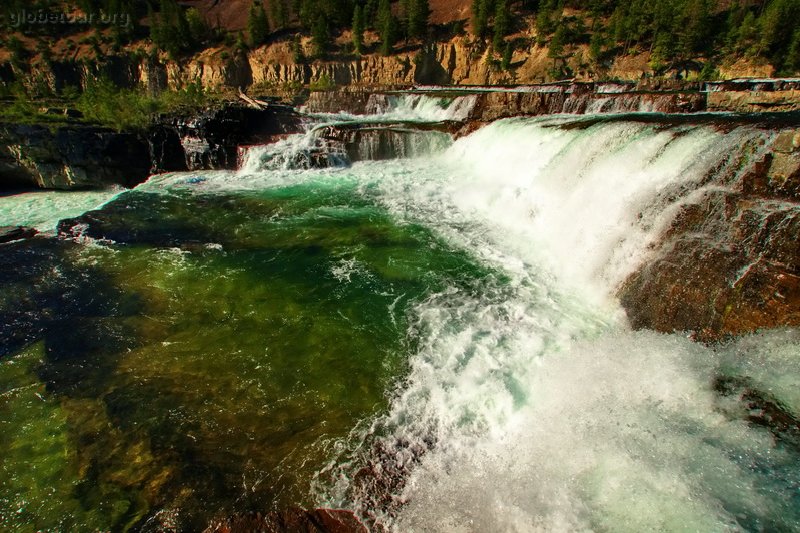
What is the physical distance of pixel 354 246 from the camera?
9078mm

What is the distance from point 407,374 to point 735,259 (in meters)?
4.77

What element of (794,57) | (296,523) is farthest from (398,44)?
(296,523)

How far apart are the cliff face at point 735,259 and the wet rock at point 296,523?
5.07 metres

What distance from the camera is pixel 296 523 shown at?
326 centimetres

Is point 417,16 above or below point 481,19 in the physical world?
above

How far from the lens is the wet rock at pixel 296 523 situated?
3.21 meters

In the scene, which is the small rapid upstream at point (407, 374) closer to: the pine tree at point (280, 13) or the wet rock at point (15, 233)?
the wet rock at point (15, 233)

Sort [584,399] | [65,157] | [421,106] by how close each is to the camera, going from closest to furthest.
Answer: [584,399] < [65,157] < [421,106]

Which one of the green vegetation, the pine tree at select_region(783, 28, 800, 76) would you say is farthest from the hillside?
the green vegetation

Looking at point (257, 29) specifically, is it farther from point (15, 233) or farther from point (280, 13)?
point (15, 233)

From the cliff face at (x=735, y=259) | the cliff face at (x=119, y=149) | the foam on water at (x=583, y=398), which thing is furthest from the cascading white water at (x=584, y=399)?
the cliff face at (x=119, y=149)

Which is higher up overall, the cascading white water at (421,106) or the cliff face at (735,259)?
the cascading white water at (421,106)

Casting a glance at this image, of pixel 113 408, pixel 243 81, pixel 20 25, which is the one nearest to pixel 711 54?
pixel 113 408

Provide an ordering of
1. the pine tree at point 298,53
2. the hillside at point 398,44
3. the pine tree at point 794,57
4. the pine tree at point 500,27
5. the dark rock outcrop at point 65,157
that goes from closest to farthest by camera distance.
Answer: the dark rock outcrop at point 65,157 < the pine tree at point 794,57 < the hillside at point 398,44 < the pine tree at point 500,27 < the pine tree at point 298,53
